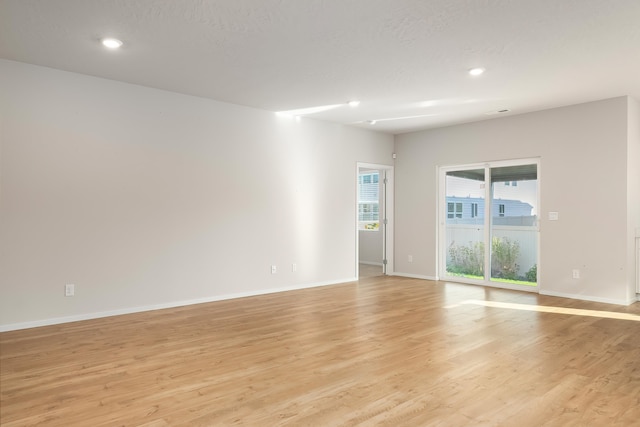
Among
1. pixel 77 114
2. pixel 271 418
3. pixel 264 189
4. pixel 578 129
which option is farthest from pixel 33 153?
pixel 578 129

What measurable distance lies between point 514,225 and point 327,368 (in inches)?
185

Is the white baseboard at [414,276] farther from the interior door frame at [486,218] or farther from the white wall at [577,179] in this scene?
the white wall at [577,179]

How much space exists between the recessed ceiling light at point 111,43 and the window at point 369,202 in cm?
648

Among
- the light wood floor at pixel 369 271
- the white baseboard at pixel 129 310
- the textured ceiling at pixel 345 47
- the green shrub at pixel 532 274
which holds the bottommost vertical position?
the light wood floor at pixel 369 271

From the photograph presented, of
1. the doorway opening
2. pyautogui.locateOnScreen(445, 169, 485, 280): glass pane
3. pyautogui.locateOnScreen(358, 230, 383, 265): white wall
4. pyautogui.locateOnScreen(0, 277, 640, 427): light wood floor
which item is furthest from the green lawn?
pyautogui.locateOnScreen(358, 230, 383, 265): white wall

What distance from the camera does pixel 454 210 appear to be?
24.4 ft

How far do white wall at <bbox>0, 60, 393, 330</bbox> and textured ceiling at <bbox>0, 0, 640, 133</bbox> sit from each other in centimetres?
39

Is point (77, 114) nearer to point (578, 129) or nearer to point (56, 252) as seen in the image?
point (56, 252)

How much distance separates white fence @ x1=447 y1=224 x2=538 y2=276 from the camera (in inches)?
254

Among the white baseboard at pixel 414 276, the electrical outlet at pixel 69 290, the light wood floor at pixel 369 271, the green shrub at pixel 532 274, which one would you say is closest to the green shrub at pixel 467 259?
the white baseboard at pixel 414 276

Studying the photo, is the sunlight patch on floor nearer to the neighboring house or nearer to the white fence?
the white fence

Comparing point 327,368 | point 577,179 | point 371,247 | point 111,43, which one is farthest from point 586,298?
point 111,43

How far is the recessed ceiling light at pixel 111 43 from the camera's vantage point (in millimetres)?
3709

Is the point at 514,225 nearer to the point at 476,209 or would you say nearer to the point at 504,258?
the point at 504,258
